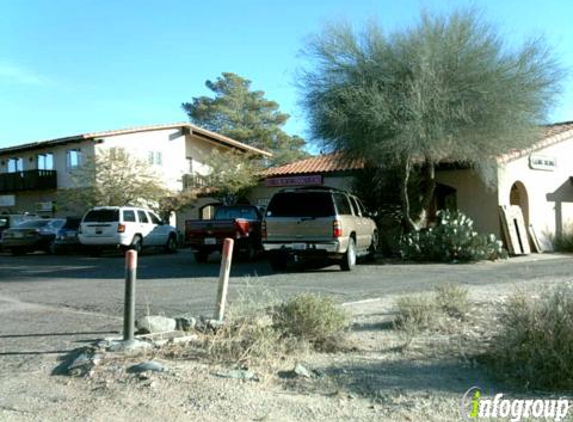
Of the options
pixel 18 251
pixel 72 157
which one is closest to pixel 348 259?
pixel 18 251

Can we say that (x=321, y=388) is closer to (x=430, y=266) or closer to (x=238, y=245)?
(x=430, y=266)

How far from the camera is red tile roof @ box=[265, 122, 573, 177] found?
20.3 m

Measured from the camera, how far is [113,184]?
3025cm

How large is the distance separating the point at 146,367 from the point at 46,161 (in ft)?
120

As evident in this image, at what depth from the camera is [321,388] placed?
219 inches

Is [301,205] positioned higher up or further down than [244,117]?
further down

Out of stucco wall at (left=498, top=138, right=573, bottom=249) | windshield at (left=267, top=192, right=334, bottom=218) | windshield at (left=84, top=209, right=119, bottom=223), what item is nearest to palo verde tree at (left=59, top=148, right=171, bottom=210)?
windshield at (left=84, top=209, right=119, bottom=223)

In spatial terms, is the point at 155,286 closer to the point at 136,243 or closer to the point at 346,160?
the point at 346,160

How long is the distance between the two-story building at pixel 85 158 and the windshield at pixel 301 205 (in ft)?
63.0

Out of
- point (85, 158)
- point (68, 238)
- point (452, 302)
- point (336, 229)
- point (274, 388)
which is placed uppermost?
point (85, 158)

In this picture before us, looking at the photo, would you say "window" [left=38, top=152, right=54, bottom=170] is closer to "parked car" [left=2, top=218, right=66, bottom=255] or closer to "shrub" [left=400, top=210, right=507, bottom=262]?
"parked car" [left=2, top=218, right=66, bottom=255]

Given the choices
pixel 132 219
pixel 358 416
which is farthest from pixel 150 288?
pixel 132 219

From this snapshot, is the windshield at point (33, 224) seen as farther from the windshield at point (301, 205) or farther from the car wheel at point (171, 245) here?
the windshield at point (301, 205)

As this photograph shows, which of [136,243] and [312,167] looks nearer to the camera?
[136,243]
